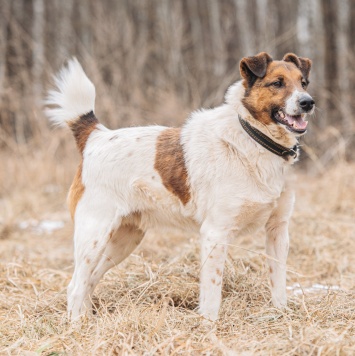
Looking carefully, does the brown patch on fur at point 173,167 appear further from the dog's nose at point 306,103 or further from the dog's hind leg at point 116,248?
the dog's nose at point 306,103

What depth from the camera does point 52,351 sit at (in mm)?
2783

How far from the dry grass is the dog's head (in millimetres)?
822

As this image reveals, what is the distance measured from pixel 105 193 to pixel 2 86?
19.8ft

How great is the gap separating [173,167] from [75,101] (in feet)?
3.05

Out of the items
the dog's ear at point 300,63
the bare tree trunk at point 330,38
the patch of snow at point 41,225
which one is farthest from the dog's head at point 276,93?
the bare tree trunk at point 330,38

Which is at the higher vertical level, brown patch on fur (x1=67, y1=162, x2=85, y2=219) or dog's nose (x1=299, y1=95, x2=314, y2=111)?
dog's nose (x1=299, y1=95, x2=314, y2=111)

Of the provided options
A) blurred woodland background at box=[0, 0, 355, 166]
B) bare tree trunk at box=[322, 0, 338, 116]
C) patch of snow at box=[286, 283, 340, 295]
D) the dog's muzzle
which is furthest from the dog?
bare tree trunk at box=[322, 0, 338, 116]

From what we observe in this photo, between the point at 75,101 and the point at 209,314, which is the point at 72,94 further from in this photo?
the point at 209,314

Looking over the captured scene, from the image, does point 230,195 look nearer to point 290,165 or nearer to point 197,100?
point 290,165

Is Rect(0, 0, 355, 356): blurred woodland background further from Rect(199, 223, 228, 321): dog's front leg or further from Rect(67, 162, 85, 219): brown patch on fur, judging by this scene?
Rect(67, 162, 85, 219): brown patch on fur

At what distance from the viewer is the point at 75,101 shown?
3938 mm

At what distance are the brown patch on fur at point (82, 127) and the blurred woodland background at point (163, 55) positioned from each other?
158 centimetres

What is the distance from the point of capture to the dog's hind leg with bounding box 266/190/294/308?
3488 mm

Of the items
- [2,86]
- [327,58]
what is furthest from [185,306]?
[327,58]
